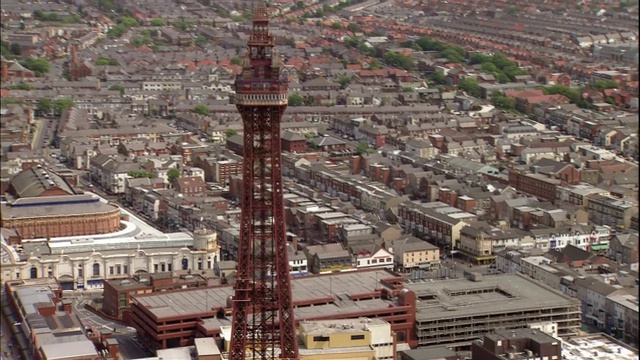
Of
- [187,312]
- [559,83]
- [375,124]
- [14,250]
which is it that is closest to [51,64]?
[375,124]

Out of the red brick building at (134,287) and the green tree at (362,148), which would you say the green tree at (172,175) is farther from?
the red brick building at (134,287)

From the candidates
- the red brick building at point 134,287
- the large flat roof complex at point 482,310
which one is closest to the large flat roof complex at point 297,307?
the large flat roof complex at point 482,310

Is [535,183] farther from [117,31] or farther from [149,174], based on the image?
[117,31]

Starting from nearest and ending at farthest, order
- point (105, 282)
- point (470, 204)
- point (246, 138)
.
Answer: point (246, 138) < point (105, 282) < point (470, 204)

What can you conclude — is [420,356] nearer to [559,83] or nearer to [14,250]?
[14,250]

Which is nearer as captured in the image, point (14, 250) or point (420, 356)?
point (420, 356)

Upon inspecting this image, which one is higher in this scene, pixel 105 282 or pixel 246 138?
pixel 246 138

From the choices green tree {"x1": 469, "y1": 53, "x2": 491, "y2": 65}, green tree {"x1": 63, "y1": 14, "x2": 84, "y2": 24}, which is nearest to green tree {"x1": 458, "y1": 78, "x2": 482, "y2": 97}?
green tree {"x1": 469, "y1": 53, "x2": 491, "y2": 65}

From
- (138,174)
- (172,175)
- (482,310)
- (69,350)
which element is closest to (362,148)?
(172,175)
